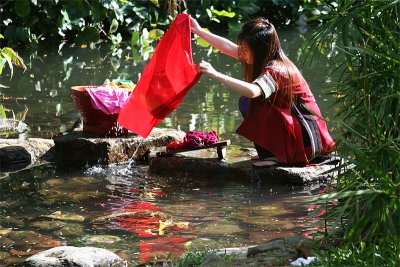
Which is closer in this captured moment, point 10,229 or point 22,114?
point 10,229

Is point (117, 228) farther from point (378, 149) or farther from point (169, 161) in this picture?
point (378, 149)

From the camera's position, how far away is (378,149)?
365 centimetres

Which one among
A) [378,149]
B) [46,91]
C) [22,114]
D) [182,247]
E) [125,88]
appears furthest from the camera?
[46,91]

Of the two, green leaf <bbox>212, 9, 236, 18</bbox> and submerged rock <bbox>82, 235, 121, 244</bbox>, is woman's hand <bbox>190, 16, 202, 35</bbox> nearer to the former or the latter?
submerged rock <bbox>82, 235, 121, 244</bbox>

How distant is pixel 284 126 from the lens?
6410 millimetres

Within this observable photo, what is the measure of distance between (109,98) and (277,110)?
5.39 ft

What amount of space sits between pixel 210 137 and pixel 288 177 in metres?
0.90

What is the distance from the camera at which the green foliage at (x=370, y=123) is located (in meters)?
3.54

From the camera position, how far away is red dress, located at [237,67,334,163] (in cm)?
641

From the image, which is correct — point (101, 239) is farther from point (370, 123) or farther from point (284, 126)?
point (370, 123)

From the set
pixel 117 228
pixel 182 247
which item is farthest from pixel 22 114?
pixel 182 247

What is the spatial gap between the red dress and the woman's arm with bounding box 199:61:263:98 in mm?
299

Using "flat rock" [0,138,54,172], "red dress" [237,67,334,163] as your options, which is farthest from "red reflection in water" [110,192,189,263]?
"flat rock" [0,138,54,172]

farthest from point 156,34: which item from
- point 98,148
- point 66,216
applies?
point 66,216
